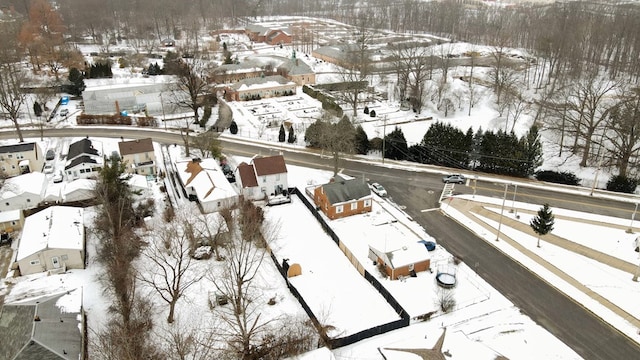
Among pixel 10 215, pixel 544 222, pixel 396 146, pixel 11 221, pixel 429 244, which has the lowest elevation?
pixel 429 244

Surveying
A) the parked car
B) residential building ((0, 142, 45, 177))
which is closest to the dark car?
the parked car

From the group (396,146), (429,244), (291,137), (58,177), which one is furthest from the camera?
(291,137)

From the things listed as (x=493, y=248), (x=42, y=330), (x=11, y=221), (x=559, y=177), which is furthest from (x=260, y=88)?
(x=42, y=330)

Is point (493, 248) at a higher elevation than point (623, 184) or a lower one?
lower

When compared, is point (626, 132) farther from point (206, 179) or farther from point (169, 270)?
point (169, 270)

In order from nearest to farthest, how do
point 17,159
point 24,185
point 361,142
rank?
point 24,185 → point 17,159 → point 361,142

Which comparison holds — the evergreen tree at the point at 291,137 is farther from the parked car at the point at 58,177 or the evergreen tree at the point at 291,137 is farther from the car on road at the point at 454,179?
the parked car at the point at 58,177

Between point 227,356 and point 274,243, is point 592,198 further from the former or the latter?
point 227,356

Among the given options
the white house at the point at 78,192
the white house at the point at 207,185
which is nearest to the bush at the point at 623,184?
the white house at the point at 207,185
